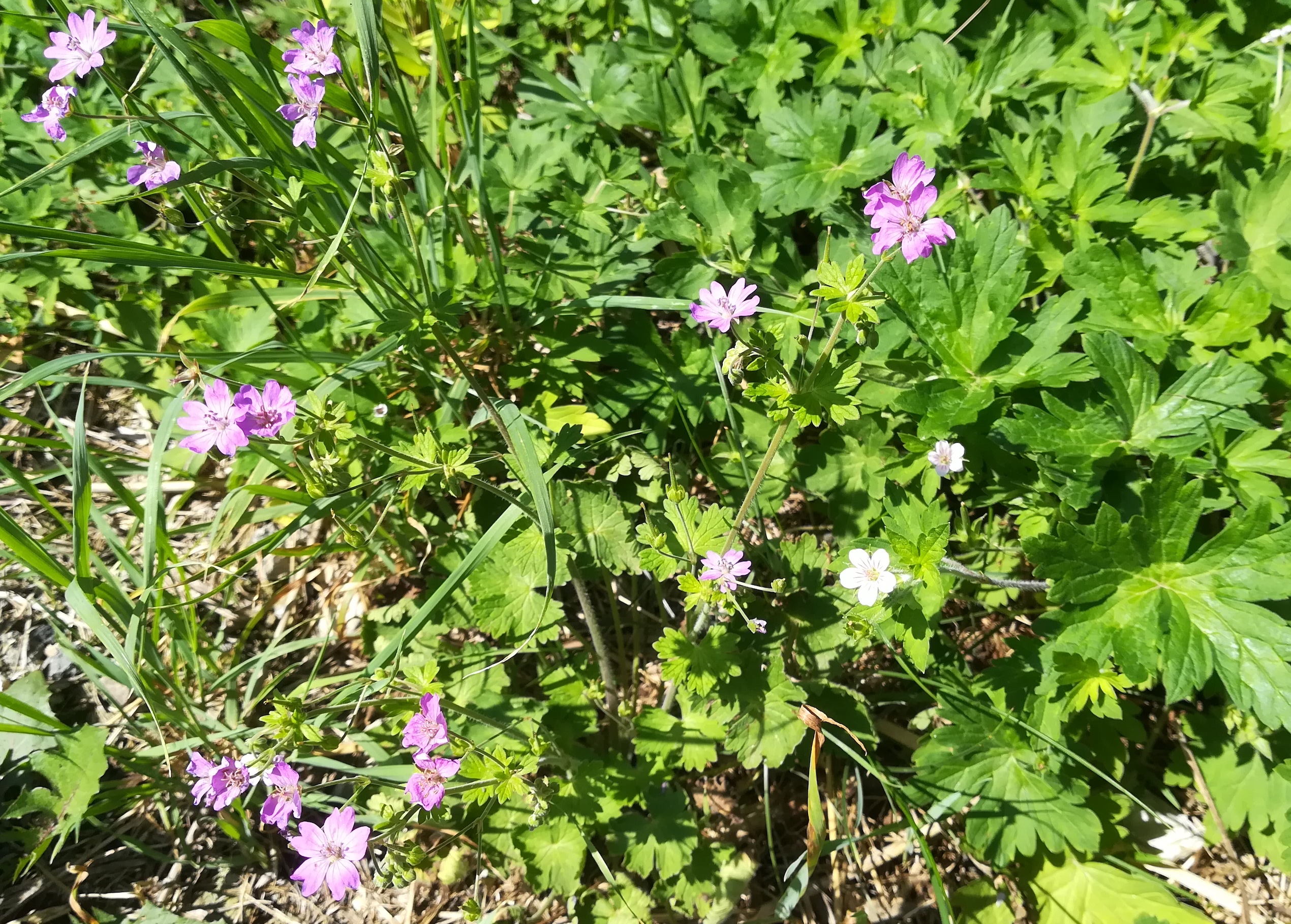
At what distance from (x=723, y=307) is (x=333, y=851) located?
1.80 m

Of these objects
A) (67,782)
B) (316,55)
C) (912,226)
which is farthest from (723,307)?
(67,782)

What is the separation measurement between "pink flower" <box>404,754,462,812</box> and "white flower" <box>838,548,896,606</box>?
1.25 meters

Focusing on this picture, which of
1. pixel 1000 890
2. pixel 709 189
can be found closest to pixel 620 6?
pixel 709 189

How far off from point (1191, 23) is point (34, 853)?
5386 millimetres

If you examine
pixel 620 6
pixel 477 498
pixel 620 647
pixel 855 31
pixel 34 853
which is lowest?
pixel 620 647

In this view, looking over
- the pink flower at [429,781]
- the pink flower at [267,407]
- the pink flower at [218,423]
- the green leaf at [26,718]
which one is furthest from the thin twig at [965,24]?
the green leaf at [26,718]

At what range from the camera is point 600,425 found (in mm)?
3143

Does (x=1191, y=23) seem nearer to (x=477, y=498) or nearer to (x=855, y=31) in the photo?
(x=855, y=31)

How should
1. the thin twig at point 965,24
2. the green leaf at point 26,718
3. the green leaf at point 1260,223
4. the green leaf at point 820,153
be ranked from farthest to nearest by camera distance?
1. the thin twig at point 965,24
2. the green leaf at point 820,153
3. the green leaf at point 26,718
4. the green leaf at point 1260,223

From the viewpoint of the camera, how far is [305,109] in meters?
2.40

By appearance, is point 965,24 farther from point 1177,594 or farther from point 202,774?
point 202,774

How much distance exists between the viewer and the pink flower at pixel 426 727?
83.0 inches

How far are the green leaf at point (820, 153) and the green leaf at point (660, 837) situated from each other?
2283 millimetres

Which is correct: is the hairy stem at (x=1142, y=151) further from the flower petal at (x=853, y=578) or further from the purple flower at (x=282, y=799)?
the purple flower at (x=282, y=799)
